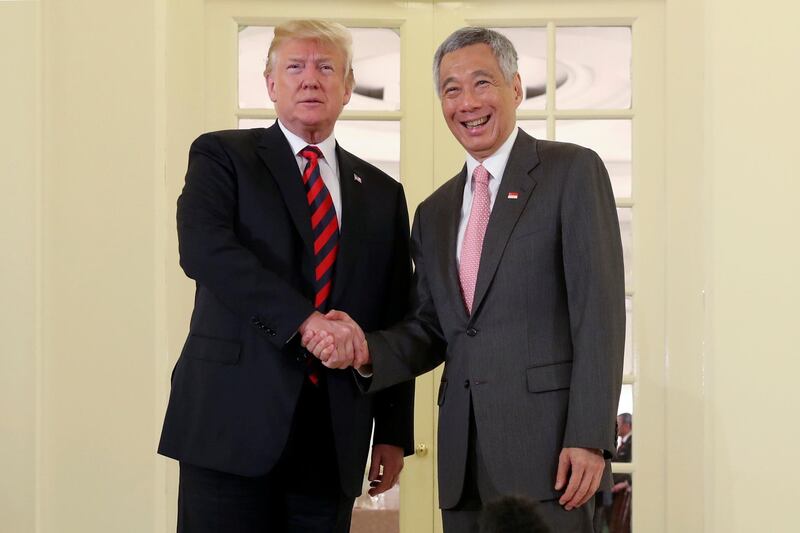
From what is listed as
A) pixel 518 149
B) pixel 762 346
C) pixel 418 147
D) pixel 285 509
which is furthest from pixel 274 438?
pixel 762 346

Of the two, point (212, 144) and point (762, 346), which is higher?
point (212, 144)

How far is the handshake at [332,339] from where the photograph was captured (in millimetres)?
2266

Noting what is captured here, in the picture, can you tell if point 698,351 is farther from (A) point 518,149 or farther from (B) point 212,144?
(B) point 212,144

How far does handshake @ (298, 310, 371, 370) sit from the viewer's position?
227 centimetres

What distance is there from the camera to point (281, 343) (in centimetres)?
228

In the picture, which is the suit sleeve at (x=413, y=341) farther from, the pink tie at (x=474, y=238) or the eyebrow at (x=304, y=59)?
the eyebrow at (x=304, y=59)

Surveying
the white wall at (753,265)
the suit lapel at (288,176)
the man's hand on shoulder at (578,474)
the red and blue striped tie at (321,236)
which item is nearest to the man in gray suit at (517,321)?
the man's hand on shoulder at (578,474)

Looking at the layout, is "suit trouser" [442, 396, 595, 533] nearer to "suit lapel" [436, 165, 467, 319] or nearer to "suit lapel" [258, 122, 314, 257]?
"suit lapel" [436, 165, 467, 319]

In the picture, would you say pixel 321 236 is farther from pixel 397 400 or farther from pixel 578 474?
pixel 578 474

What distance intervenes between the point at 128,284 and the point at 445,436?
1505 mm

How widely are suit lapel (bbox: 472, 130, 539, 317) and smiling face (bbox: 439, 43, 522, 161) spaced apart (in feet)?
0.33

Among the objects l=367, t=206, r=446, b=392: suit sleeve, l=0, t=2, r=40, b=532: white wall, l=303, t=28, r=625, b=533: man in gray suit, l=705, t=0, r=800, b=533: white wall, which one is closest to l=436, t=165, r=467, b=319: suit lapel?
l=303, t=28, r=625, b=533: man in gray suit

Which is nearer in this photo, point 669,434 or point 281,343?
point 281,343

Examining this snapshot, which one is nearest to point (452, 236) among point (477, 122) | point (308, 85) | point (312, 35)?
point (477, 122)
